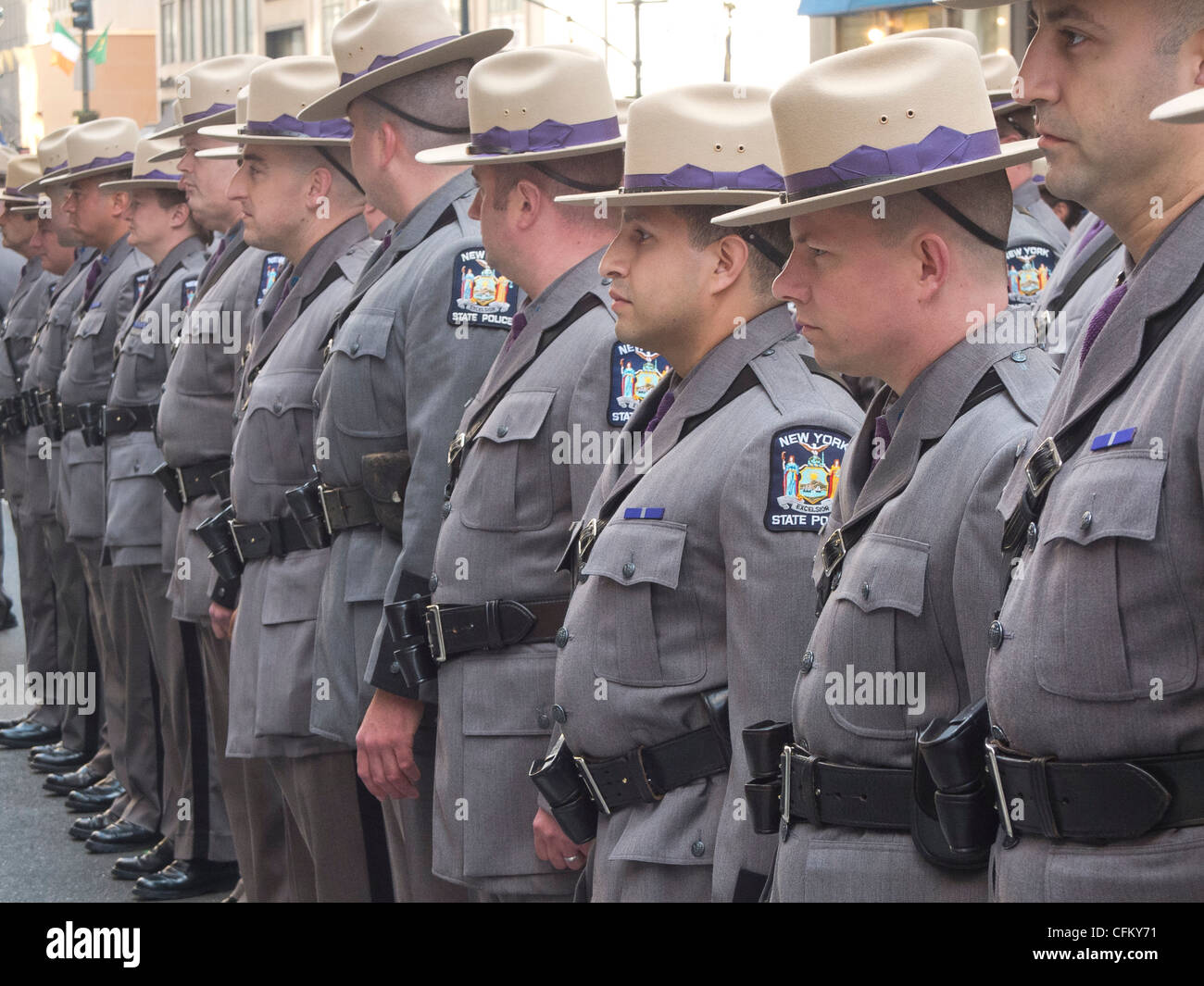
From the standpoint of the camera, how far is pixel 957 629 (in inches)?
94.4

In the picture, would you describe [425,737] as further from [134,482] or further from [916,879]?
[134,482]

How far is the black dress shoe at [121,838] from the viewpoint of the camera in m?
6.68

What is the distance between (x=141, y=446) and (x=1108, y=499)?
16.3 feet

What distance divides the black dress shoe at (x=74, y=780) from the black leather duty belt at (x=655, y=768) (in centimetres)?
499

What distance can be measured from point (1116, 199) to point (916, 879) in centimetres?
91

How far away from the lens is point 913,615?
94.6 inches

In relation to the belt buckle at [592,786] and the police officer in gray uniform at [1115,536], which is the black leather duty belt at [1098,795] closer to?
the police officer in gray uniform at [1115,536]

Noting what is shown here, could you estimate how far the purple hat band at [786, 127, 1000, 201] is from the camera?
2.54m

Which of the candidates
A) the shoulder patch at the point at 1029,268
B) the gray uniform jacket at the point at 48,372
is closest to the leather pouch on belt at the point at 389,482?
the shoulder patch at the point at 1029,268

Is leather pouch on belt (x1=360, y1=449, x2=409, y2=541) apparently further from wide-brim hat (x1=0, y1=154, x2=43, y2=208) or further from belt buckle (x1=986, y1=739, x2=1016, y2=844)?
wide-brim hat (x1=0, y1=154, x2=43, y2=208)

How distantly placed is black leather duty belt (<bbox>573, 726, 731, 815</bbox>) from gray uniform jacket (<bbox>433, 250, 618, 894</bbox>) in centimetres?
55

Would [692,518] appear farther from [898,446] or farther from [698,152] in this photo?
[698,152]

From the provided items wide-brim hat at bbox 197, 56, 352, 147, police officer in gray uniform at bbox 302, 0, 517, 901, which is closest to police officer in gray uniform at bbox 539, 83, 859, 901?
police officer in gray uniform at bbox 302, 0, 517, 901
